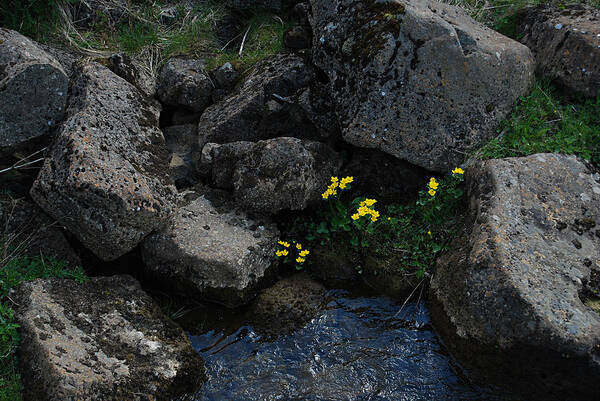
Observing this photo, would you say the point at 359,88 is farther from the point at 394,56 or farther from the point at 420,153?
the point at 420,153

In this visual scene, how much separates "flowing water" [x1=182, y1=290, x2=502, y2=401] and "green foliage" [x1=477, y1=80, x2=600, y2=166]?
1.76 metres

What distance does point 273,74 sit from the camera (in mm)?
5840

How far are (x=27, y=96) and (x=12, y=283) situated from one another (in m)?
1.72

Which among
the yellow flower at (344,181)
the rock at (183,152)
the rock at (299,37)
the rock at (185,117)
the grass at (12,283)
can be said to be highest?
the rock at (299,37)

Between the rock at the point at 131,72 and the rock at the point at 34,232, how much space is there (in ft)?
5.81

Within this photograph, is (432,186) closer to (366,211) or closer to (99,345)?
(366,211)

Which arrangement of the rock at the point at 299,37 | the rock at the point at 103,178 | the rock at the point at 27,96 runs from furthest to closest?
1. the rock at the point at 299,37
2. the rock at the point at 27,96
3. the rock at the point at 103,178

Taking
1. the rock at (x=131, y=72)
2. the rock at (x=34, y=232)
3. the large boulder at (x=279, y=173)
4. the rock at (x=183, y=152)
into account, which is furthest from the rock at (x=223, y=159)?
the rock at (x=34, y=232)

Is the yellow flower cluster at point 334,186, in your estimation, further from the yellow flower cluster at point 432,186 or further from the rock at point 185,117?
the rock at point 185,117

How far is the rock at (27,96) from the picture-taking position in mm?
4754

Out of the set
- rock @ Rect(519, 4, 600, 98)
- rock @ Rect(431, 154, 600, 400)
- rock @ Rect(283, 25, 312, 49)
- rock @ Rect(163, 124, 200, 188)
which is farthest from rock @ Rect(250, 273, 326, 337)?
rock @ Rect(519, 4, 600, 98)

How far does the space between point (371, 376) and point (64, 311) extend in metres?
2.42

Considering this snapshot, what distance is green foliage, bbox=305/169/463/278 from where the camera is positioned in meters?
4.86

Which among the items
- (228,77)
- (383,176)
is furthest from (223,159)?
(383,176)
